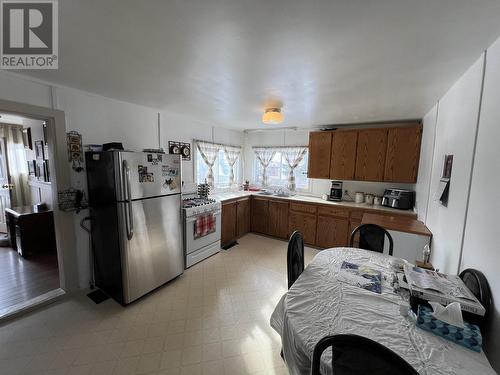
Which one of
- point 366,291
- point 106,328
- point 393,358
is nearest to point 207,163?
point 106,328

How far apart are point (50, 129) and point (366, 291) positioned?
3.27 m

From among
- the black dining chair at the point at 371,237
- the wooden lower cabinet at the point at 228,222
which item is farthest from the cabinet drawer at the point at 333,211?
the wooden lower cabinet at the point at 228,222

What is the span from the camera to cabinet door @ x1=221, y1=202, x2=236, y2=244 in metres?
3.85

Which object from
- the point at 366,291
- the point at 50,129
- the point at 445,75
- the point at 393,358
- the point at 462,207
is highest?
the point at 445,75

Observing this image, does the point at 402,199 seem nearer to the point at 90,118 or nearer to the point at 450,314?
the point at 450,314

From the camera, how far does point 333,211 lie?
368 centimetres

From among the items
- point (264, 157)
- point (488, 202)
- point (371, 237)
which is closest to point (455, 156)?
point (488, 202)

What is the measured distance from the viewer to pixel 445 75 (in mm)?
1696

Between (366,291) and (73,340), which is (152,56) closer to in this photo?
(366,291)

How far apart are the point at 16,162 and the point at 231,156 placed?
4.11m

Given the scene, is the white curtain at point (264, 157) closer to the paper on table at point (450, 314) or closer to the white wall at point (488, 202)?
the white wall at point (488, 202)

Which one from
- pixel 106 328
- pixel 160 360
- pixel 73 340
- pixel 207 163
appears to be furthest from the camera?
pixel 207 163

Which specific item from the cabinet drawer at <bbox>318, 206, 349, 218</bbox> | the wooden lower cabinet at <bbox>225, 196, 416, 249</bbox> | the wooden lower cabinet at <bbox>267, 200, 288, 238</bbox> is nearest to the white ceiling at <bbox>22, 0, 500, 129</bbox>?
the cabinet drawer at <bbox>318, 206, 349, 218</bbox>

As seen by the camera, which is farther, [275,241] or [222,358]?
[275,241]
